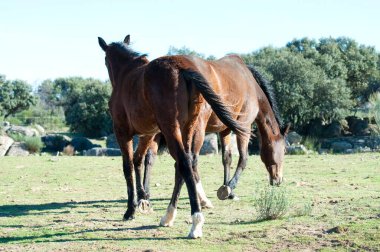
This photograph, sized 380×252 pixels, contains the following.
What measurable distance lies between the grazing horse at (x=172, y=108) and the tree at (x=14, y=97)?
4995 cm

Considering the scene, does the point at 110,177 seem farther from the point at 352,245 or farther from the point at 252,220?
the point at 352,245

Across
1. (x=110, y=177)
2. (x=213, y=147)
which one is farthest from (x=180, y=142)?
(x=213, y=147)

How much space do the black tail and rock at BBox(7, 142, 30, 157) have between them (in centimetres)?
1887

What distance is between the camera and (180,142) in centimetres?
569

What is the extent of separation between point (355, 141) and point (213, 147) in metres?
13.0

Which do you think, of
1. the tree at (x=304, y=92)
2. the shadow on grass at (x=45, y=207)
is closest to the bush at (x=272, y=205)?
the shadow on grass at (x=45, y=207)

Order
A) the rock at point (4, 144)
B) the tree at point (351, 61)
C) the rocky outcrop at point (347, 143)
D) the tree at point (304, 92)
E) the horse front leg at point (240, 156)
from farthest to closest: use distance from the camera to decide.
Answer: the tree at point (351, 61) → the tree at point (304, 92) → the rocky outcrop at point (347, 143) → the rock at point (4, 144) → the horse front leg at point (240, 156)

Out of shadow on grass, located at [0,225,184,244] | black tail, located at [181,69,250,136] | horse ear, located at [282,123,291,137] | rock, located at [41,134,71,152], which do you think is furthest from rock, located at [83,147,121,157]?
black tail, located at [181,69,250,136]

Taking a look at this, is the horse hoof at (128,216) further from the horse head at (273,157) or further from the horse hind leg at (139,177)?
the horse head at (273,157)

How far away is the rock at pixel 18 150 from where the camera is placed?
23.5 meters

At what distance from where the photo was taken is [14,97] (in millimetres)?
55875

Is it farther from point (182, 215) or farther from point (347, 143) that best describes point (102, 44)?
point (347, 143)

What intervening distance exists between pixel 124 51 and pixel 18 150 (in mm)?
18211

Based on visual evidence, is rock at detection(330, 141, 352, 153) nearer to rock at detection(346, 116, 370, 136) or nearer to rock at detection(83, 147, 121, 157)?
rock at detection(346, 116, 370, 136)
